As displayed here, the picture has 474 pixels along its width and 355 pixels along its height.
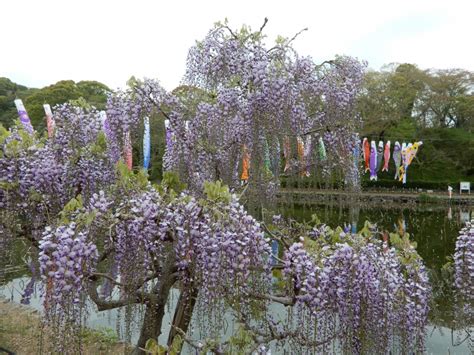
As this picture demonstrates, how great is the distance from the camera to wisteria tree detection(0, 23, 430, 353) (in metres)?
2.70

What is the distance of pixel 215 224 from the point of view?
103 inches

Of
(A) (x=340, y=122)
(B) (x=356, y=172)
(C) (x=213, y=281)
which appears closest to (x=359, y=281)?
(C) (x=213, y=281)

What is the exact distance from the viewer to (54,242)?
106 inches

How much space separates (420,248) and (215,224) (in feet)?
42.7

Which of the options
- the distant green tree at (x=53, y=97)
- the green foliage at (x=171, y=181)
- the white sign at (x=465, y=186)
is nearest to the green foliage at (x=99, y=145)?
the green foliage at (x=171, y=181)

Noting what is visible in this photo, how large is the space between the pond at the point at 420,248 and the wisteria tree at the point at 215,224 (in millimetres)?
469

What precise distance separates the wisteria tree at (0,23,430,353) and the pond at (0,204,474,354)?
0.47m

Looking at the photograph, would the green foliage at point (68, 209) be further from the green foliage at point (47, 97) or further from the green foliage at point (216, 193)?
the green foliage at point (47, 97)

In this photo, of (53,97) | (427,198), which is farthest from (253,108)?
(427,198)

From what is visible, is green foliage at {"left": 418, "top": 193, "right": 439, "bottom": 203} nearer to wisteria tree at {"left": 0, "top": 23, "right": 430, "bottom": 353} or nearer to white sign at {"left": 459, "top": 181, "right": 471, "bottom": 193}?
white sign at {"left": 459, "top": 181, "right": 471, "bottom": 193}

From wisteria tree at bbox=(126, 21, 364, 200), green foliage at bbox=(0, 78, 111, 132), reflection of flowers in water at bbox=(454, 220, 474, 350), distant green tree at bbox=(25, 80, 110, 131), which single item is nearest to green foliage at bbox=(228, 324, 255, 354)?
wisteria tree at bbox=(126, 21, 364, 200)

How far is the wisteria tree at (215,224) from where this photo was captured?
8.85ft

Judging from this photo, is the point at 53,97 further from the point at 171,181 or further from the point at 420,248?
the point at 171,181

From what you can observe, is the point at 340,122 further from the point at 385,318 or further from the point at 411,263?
the point at 385,318
